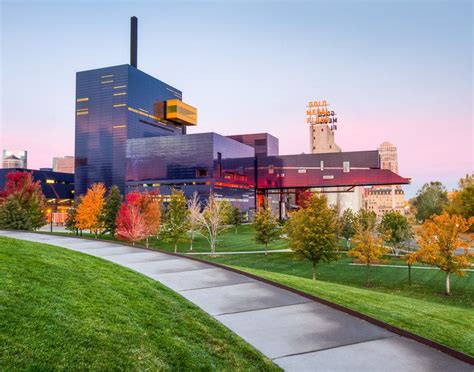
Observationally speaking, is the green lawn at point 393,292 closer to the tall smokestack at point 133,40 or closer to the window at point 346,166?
the window at point 346,166

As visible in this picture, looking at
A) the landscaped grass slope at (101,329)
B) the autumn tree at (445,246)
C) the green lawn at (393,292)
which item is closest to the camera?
the landscaped grass slope at (101,329)

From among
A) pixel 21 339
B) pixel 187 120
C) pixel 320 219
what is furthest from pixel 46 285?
pixel 187 120

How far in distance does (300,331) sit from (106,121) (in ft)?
516

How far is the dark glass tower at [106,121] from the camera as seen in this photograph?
14900 centimetres

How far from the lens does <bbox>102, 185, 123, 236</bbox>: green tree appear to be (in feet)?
180

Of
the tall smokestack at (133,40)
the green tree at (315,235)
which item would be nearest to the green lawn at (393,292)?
the green tree at (315,235)

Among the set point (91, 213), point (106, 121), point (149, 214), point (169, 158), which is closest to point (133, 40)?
point (106, 121)

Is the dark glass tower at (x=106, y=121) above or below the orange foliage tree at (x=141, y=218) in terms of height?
above

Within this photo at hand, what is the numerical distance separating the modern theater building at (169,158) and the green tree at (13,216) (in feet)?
239

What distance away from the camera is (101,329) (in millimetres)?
7984

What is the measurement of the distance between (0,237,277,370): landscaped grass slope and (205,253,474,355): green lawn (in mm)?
5517

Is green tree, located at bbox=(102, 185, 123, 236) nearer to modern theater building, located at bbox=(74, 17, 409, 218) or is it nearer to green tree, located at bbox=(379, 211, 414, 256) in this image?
green tree, located at bbox=(379, 211, 414, 256)

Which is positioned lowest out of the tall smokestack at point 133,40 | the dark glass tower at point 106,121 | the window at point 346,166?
the window at point 346,166

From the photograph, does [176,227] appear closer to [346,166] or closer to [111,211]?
[111,211]
